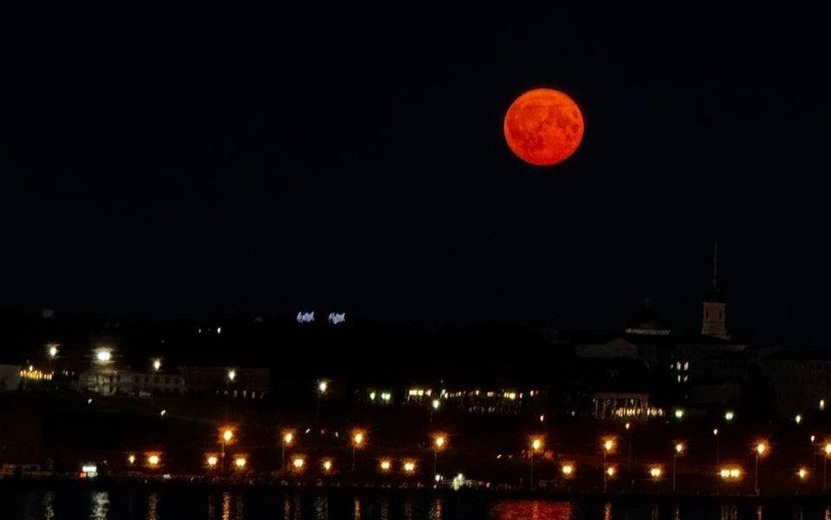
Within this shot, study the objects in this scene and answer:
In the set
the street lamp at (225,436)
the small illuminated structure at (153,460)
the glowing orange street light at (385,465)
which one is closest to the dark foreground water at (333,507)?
the small illuminated structure at (153,460)

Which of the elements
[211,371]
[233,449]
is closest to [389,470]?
[233,449]

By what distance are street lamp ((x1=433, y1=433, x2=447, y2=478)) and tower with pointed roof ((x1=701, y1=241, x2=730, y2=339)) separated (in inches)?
2342

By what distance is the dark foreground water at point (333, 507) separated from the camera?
66.4m

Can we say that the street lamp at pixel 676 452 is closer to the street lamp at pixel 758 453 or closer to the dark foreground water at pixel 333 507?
the street lamp at pixel 758 453

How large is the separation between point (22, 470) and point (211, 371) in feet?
92.7

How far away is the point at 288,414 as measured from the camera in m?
87.5

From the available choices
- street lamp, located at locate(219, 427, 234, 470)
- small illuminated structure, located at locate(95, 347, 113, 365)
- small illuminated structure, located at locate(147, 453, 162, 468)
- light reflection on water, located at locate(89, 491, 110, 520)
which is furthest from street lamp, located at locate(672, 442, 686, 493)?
small illuminated structure, located at locate(95, 347, 113, 365)

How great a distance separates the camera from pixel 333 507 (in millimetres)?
70062

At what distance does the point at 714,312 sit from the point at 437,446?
63.0 meters

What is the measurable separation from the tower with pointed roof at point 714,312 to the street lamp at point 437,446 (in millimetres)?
59496

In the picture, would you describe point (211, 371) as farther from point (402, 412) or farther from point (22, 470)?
point (22, 470)

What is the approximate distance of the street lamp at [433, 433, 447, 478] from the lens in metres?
77.0

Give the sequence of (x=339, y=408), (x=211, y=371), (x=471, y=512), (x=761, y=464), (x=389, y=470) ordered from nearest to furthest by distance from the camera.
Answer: (x=471, y=512) → (x=389, y=470) → (x=761, y=464) → (x=339, y=408) → (x=211, y=371)

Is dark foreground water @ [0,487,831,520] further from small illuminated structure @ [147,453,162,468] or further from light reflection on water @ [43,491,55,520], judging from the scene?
small illuminated structure @ [147,453,162,468]
